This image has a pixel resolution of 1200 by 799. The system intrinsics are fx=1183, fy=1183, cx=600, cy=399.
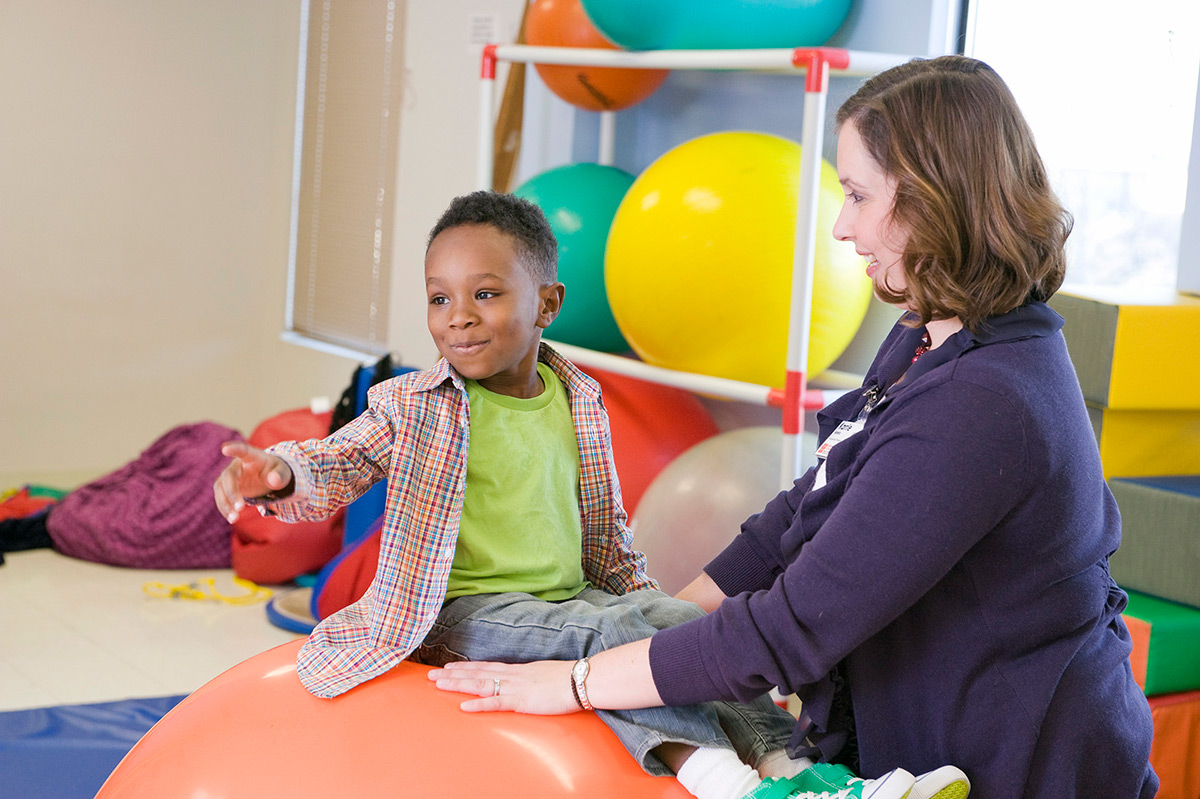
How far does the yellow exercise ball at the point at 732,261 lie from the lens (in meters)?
2.30

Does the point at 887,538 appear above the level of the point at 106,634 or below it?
above

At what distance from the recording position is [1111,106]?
2400 millimetres

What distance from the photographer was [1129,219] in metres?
2.38

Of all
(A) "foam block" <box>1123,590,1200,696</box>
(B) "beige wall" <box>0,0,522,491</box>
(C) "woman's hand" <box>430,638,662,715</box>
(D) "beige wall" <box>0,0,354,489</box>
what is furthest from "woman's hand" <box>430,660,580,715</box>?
(D) "beige wall" <box>0,0,354,489</box>

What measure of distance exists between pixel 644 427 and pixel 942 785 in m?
1.67

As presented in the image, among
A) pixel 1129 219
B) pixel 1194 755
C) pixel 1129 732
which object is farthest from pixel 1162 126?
pixel 1129 732

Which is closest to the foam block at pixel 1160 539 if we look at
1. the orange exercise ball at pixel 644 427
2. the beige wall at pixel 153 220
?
the orange exercise ball at pixel 644 427

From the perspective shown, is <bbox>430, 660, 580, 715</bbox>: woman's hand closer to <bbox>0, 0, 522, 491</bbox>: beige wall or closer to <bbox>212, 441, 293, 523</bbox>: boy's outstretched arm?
<bbox>212, 441, 293, 523</bbox>: boy's outstretched arm

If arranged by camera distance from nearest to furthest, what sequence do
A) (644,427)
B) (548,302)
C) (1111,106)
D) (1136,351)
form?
(548,302) → (1136,351) → (1111,106) → (644,427)

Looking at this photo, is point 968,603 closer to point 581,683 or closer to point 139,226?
point 581,683

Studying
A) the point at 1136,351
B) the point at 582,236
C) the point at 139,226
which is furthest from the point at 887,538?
the point at 139,226

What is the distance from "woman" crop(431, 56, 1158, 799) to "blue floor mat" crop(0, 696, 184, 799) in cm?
139

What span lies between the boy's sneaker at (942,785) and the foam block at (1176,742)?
834 mm

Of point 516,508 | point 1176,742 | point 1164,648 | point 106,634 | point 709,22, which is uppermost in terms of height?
point 709,22
